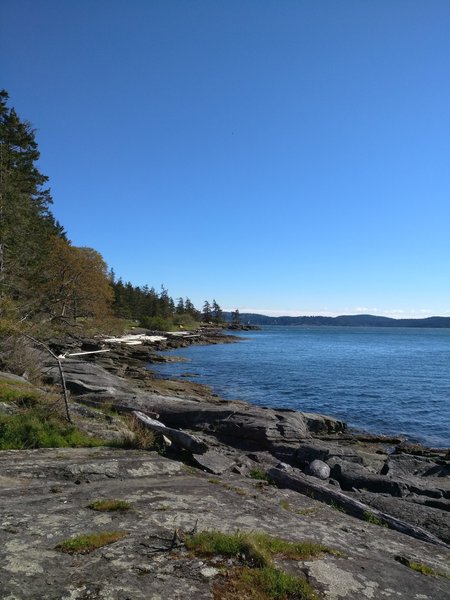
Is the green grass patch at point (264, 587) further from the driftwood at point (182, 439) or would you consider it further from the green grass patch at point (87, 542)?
the driftwood at point (182, 439)

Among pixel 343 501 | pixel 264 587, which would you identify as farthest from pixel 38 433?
pixel 264 587

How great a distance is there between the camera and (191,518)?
611cm

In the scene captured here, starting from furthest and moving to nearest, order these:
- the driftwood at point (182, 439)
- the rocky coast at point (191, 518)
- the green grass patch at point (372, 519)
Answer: the driftwood at point (182, 439), the green grass patch at point (372, 519), the rocky coast at point (191, 518)

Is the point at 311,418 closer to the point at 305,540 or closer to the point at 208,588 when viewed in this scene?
the point at 305,540

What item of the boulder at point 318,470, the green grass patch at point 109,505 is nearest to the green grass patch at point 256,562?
the green grass patch at point 109,505

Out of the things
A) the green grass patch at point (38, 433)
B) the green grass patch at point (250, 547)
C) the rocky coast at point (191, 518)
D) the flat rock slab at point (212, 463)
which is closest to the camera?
the rocky coast at point (191, 518)

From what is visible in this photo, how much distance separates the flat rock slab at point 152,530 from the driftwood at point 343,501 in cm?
50

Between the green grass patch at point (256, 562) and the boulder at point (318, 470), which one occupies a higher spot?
the green grass patch at point (256, 562)

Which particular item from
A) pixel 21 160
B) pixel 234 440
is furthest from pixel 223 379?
pixel 21 160

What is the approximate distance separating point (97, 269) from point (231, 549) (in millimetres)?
52742

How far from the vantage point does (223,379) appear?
40.7 m

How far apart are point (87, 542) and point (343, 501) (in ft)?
18.1

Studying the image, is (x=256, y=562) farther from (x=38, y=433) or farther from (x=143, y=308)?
(x=143, y=308)

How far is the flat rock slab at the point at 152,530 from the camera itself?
4.18 m
